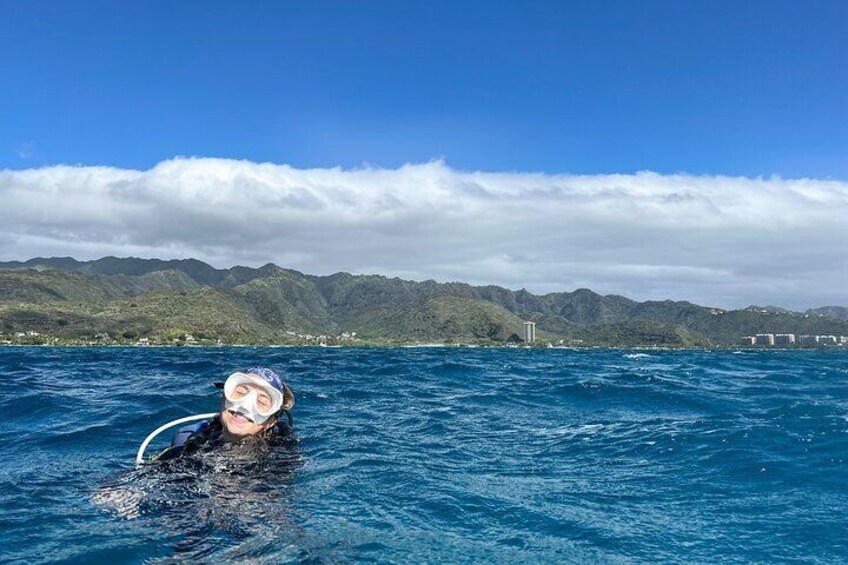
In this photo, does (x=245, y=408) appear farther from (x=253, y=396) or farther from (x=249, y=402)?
(x=253, y=396)

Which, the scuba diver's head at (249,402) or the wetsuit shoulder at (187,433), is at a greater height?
the scuba diver's head at (249,402)

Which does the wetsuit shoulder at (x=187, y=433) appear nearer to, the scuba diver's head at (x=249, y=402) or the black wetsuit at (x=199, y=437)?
the black wetsuit at (x=199, y=437)

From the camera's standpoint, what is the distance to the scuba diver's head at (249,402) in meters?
9.81

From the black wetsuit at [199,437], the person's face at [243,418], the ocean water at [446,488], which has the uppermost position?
the person's face at [243,418]

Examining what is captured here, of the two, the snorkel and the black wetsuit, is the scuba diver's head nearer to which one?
the snorkel

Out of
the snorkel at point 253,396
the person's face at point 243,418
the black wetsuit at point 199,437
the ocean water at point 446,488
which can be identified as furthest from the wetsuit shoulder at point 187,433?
the ocean water at point 446,488

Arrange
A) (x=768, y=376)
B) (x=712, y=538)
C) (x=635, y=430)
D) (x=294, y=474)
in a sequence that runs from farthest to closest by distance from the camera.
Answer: (x=768, y=376)
(x=635, y=430)
(x=294, y=474)
(x=712, y=538)

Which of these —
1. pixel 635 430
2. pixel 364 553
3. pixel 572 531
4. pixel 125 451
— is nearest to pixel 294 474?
pixel 364 553

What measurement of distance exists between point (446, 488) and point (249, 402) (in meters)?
3.53

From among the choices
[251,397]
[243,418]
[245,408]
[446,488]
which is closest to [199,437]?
[243,418]

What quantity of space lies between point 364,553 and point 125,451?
362 inches

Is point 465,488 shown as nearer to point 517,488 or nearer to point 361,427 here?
point 517,488

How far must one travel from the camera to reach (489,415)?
19422 millimetres

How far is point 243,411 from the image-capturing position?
388 inches
